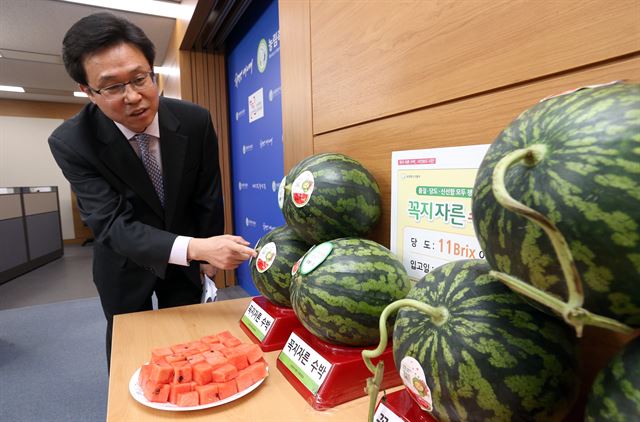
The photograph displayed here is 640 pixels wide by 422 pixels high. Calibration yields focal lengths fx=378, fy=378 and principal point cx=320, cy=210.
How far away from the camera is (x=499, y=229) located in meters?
0.40

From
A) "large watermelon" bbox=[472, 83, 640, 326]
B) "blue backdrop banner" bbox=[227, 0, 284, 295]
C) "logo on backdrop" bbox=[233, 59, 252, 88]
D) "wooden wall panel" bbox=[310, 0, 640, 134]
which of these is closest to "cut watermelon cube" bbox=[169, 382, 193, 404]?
"large watermelon" bbox=[472, 83, 640, 326]

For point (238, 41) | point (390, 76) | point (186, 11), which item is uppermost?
point (186, 11)

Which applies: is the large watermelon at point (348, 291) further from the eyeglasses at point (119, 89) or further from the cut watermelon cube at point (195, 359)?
the eyeglasses at point (119, 89)

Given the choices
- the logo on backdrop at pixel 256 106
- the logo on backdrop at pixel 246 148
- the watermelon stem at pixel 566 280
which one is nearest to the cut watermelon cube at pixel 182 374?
the watermelon stem at pixel 566 280

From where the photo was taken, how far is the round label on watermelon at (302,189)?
93 centimetres

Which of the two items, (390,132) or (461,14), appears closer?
(461,14)

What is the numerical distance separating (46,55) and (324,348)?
6.71 m

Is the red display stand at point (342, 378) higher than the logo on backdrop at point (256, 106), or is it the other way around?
the logo on backdrop at point (256, 106)

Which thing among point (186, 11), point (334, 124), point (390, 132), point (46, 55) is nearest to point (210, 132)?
point (334, 124)

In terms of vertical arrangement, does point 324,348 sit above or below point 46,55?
below

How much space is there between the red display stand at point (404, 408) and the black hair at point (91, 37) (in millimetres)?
1491

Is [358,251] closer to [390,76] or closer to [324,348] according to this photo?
[324,348]

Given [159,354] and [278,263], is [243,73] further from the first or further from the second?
[159,354]

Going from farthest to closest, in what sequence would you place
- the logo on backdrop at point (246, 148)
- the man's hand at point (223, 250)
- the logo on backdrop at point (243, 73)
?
the logo on backdrop at point (246, 148), the logo on backdrop at point (243, 73), the man's hand at point (223, 250)
